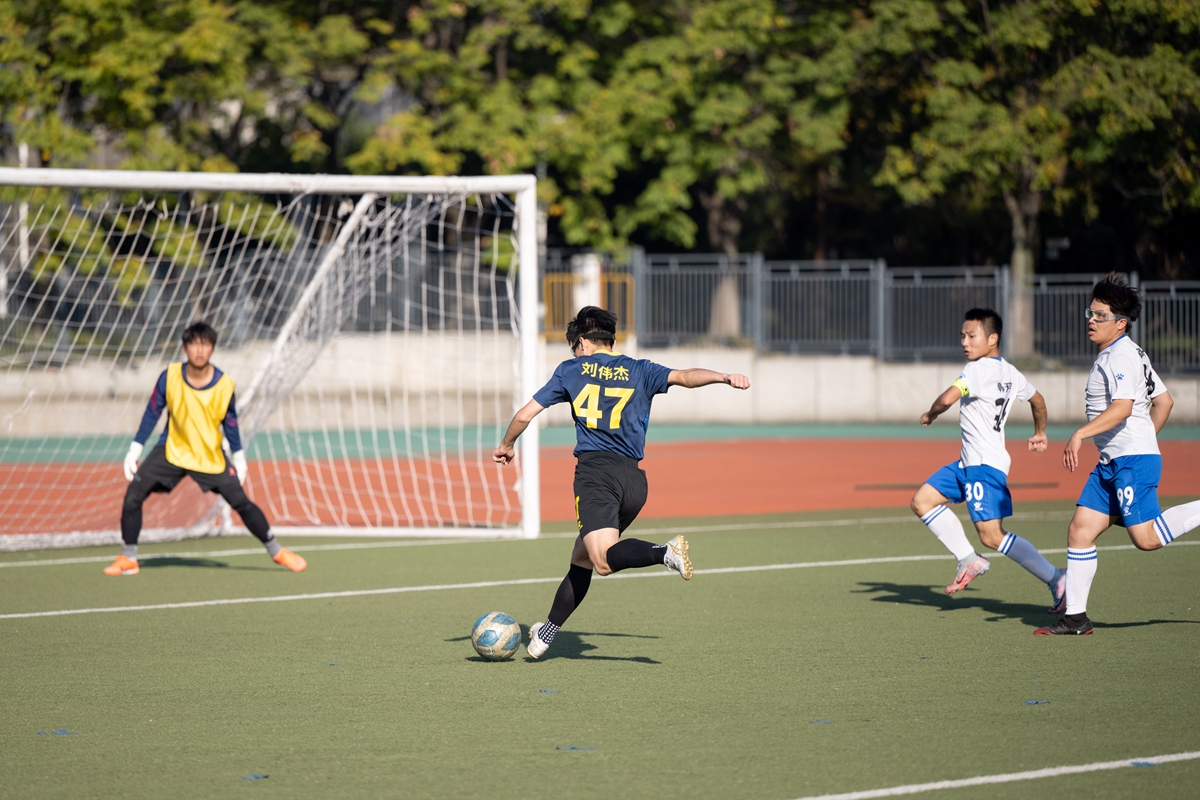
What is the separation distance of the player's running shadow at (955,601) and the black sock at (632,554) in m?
2.48

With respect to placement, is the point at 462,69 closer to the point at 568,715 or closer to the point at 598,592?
the point at 598,592

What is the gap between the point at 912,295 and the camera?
24250mm

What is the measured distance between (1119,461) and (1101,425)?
36cm

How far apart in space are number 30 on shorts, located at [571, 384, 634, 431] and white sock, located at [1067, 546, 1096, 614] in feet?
8.45

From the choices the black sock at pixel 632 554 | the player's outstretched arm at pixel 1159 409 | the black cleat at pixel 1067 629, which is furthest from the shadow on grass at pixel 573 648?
the player's outstretched arm at pixel 1159 409

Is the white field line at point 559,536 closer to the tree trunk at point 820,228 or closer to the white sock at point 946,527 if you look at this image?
the white sock at point 946,527

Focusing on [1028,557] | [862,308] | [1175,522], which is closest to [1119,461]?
[1175,522]

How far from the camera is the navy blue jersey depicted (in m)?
6.39

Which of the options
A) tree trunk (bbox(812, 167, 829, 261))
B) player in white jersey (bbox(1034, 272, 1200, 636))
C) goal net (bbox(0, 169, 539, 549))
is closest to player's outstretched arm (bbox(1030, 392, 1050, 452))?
player in white jersey (bbox(1034, 272, 1200, 636))

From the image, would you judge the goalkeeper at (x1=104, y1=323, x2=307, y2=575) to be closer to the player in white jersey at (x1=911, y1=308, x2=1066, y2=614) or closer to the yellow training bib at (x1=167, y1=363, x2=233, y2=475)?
the yellow training bib at (x1=167, y1=363, x2=233, y2=475)

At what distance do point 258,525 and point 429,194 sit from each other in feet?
11.4

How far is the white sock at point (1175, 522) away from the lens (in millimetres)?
6922

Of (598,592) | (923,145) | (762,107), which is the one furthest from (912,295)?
(598,592)

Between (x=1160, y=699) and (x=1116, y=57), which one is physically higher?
(x=1116, y=57)
